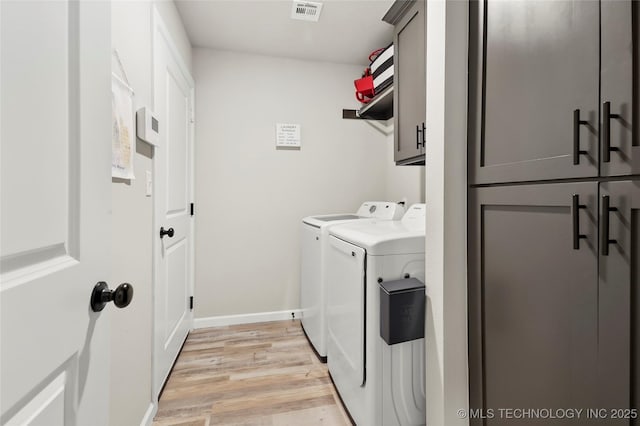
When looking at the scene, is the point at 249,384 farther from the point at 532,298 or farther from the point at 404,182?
the point at 404,182

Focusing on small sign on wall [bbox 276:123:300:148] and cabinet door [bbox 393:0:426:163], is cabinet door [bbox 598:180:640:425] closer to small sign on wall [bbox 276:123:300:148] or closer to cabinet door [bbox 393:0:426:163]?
cabinet door [bbox 393:0:426:163]

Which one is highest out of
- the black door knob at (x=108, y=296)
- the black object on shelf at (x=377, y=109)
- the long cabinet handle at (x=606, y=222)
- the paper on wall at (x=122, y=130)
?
the black object on shelf at (x=377, y=109)

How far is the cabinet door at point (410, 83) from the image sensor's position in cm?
159

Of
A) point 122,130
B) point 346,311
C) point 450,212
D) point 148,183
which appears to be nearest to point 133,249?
point 148,183

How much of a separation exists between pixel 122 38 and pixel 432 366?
180cm

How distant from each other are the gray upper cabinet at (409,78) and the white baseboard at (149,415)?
6.35 feet

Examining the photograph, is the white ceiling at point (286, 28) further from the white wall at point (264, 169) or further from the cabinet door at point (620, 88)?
the cabinet door at point (620, 88)

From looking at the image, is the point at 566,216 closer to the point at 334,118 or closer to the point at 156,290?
the point at 156,290

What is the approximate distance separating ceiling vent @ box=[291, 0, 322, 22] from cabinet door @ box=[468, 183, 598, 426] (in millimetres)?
1673

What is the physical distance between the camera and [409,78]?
1.72 m

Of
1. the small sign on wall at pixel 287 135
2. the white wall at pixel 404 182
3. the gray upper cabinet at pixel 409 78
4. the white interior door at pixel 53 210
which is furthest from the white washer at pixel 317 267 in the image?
the white interior door at pixel 53 210

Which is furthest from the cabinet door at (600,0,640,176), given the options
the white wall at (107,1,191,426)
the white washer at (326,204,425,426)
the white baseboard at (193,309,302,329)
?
the white baseboard at (193,309,302,329)

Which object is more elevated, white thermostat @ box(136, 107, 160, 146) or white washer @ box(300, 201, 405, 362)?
white thermostat @ box(136, 107, 160, 146)

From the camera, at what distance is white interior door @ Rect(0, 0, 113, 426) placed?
0.40 meters
